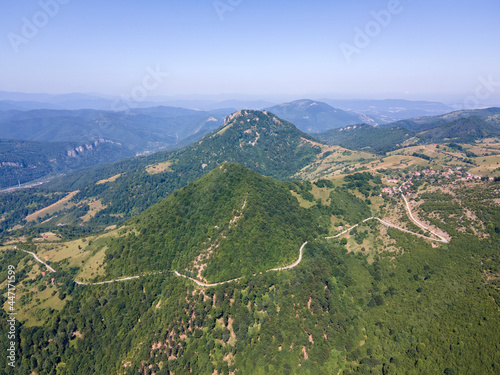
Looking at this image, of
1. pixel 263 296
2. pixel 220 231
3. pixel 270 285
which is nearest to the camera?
pixel 263 296

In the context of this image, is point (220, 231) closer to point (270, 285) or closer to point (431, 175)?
point (270, 285)

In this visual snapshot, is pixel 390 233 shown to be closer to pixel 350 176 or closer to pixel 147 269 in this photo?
pixel 350 176

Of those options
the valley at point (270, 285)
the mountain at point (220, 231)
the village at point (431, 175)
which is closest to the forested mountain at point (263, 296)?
the valley at point (270, 285)

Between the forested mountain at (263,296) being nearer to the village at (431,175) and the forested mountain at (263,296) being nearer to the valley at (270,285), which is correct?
the valley at (270,285)

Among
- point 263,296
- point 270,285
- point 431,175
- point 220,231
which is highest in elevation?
point 431,175

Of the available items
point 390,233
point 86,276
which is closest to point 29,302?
point 86,276

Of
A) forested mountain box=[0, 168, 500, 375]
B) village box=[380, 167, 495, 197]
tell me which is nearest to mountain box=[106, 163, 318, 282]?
forested mountain box=[0, 168, 500, 375]

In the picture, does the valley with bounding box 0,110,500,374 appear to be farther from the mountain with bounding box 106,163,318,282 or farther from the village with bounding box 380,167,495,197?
the village with bounding box 380,167,495,197

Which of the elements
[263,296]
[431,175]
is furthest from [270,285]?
[431,175]

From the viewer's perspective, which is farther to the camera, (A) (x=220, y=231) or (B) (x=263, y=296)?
(A) (x=220, y=231)
